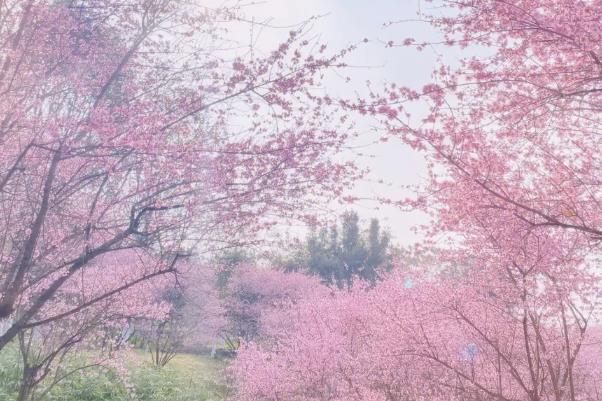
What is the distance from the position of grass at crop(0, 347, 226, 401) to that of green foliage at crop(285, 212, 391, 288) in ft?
53.6

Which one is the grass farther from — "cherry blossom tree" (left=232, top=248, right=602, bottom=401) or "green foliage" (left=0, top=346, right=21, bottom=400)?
"cherry blossom tree" (left=232, top=248, right=602, bottom=401)

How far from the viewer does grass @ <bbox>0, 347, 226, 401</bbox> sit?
439 inches

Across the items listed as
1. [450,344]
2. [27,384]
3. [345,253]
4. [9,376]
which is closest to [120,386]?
[9,376]

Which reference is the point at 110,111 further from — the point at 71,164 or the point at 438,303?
the point at 438,303

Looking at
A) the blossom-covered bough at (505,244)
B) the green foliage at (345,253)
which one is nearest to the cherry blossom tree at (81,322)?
the blossom-covered bough at (505,244)

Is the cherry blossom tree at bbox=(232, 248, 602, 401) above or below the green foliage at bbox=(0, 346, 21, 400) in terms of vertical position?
above

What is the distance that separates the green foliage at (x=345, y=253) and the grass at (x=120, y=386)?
16346mm

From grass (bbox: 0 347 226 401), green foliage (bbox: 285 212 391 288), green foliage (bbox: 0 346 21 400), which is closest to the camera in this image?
green foliage (bbox: 0 346 21 400)

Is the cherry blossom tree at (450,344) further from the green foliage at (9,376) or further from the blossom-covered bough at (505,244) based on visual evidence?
the green foliage at (9,376)

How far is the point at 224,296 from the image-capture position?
30859 millimetres

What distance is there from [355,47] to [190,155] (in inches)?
70.9

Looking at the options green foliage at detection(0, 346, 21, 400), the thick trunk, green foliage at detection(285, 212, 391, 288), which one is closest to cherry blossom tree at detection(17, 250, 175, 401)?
the thick trunk

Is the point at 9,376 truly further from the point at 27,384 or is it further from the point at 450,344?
the point at 450,344

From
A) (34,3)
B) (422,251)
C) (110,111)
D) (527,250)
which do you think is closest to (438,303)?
(422,251)
